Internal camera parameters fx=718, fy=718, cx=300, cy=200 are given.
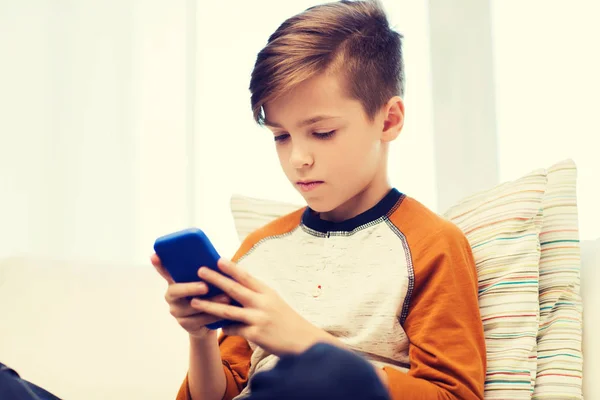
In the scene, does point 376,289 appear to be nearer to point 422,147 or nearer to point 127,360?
point 127,360

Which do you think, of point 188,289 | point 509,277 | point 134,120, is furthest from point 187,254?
point 134,120

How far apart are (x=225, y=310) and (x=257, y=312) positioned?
0.04m

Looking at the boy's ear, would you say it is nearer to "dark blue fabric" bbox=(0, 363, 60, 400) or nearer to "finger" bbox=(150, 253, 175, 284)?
"finger" bbox=(150, 253, 175, 284)

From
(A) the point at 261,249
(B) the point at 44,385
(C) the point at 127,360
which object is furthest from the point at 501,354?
(B) the point at 44,385

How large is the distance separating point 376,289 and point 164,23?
5.33ft

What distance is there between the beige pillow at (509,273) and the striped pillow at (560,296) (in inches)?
1.3

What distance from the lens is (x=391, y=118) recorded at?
112 centimetres

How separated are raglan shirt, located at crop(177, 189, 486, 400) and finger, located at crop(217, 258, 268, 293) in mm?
178

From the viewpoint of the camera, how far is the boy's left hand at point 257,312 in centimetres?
88

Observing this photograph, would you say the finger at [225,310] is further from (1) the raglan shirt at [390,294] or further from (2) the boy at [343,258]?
(1) the raglan shirt at [390,294]

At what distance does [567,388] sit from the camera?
3.41 ft

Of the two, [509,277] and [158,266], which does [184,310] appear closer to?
[158,266]

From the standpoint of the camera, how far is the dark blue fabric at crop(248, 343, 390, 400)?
0.56 meters

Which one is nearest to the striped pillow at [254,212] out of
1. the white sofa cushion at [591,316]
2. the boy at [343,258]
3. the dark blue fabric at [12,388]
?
the boy at [343,258]
